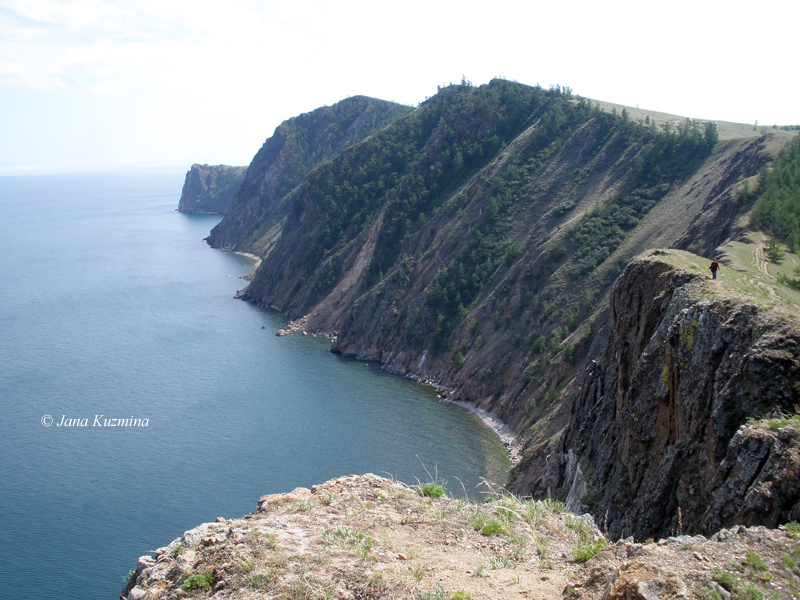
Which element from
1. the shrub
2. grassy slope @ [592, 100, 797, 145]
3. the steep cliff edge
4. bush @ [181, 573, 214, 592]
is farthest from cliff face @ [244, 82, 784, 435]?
bush @ [181, 573, 214, 592]

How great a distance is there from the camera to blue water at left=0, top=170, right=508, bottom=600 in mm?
39062

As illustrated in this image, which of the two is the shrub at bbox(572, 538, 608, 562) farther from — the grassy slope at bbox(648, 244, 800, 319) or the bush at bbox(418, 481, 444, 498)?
the grassy slope at bbox(648, 244, 800, 319)

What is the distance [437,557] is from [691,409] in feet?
34.5

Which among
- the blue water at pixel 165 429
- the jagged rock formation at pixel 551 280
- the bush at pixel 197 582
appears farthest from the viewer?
the blue water at pixel 165 429

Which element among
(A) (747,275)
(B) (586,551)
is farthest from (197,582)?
(A) (747,275)

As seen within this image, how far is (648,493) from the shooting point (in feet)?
63.1

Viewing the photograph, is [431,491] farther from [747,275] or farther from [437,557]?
[747,275]

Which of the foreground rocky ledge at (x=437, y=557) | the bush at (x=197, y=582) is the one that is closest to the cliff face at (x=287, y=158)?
the foreground rocky ledge at (x=437, y=557)

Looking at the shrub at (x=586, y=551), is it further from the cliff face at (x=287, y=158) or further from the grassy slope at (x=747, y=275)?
the cliff face at (x=287, y=158)

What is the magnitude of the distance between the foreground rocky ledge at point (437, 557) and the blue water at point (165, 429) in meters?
15.6

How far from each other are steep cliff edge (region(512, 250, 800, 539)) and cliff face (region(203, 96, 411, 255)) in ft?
443

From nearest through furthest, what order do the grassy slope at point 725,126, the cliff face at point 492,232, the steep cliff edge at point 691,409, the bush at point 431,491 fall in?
the steep cliff edge at point 691,409 → the bush at point 431,491 → the cliff face at point 492,232 → the grassy slope at point 725,126

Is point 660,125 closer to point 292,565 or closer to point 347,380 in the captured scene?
point 347,380

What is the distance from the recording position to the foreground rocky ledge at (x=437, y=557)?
9516 millimetres
